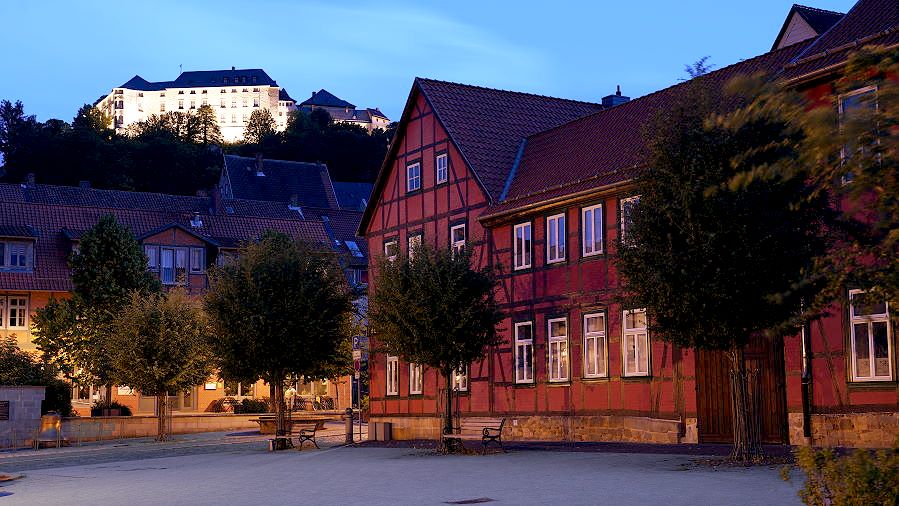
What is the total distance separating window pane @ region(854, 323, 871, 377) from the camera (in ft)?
76.8

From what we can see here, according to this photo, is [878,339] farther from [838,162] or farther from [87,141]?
[87,141]

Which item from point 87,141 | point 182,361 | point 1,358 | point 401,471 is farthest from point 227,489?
point 87,141

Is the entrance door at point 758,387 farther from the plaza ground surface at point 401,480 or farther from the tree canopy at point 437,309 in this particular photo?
the tree canopy at point 437,309

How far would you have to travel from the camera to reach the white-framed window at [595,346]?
3117cm

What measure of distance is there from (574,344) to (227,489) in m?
13.7

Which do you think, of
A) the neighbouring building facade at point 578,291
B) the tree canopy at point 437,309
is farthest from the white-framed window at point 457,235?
the tree canopy at point 437,309

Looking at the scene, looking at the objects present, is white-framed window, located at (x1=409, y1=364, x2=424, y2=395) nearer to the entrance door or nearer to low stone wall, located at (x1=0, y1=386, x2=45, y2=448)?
the entrance door

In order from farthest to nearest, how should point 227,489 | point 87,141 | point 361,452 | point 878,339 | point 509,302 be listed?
point 87,141, point 509,302, point 361,452, point 878,339, point 227,489

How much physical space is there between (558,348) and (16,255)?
3733cm

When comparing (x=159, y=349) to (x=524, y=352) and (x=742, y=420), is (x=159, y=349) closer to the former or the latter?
(x=524, y=352)

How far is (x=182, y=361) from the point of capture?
149 ft

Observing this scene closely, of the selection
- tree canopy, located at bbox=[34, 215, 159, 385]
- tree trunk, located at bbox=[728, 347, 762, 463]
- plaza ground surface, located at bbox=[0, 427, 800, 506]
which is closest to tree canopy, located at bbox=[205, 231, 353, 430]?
plaza ground surface, located at bbox=[0, 427, 800, 506]

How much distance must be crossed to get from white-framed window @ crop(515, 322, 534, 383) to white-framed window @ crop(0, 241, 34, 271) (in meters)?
34.8

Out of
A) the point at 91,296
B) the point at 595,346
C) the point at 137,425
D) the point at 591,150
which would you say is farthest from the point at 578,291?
the point at 91,296
